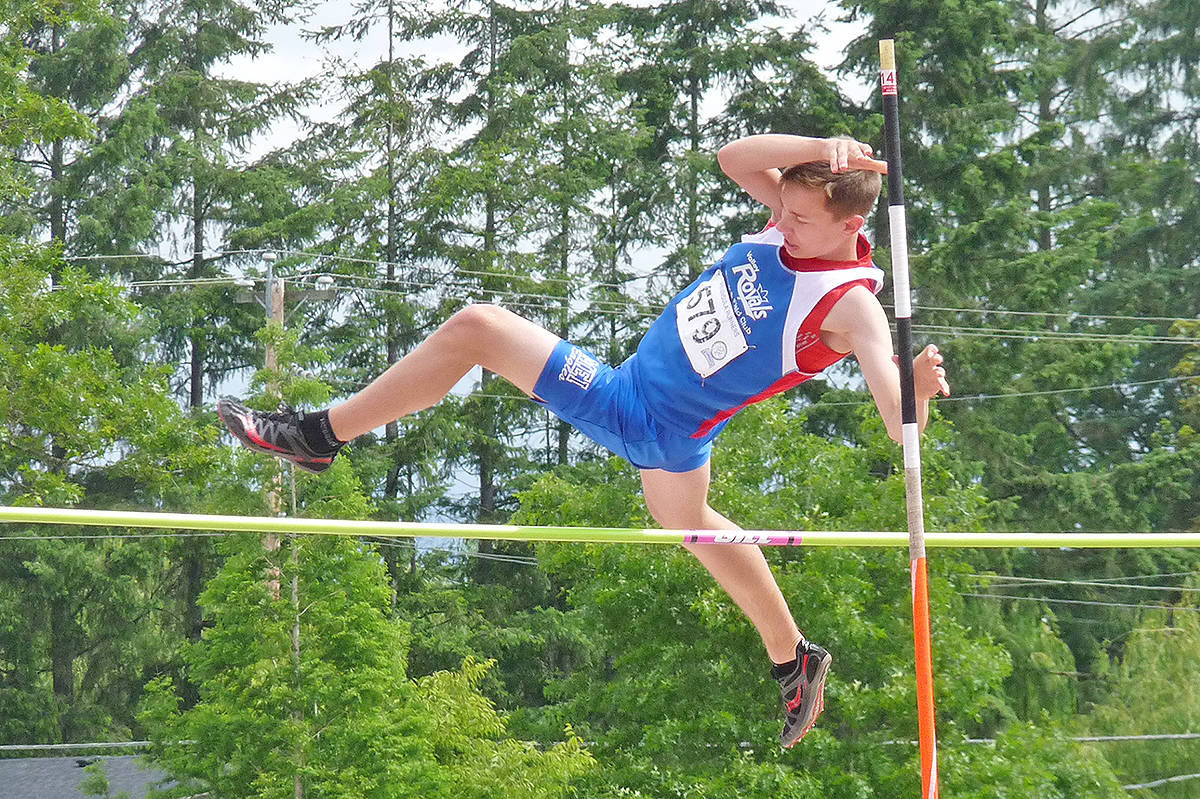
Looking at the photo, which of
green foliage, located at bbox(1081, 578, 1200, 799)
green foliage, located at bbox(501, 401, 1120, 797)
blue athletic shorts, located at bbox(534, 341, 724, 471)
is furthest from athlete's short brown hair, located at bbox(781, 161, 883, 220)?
green foliage, located at bbox(1081, 578, 1200, 799)

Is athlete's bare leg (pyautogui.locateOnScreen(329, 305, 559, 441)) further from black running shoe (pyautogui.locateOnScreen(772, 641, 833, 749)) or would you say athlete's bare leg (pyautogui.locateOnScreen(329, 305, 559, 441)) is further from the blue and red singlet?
black running shoe (pyautogui.locateOnScreen(772, 641, 833, 749))

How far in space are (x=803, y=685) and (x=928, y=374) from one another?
3.74 ft

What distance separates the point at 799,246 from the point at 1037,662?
13595 mm

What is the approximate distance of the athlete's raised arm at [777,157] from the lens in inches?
116

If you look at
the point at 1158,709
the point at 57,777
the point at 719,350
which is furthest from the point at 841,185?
the point at 57,777

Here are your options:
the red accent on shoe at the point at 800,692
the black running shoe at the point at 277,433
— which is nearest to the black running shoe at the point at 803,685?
the red accent on shoe at the point at 800,692

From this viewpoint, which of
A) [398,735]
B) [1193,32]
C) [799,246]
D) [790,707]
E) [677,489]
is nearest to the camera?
[799,246]

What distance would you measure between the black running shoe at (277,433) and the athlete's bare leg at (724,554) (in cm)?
79

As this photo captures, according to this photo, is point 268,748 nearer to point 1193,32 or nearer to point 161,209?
point 161,209

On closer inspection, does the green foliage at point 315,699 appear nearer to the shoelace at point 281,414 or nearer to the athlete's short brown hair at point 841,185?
the shoelace at point 281,414

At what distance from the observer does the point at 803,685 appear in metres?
3.77

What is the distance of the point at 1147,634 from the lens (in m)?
14.7

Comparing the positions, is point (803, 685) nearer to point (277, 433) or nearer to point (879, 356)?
point (879, 356)

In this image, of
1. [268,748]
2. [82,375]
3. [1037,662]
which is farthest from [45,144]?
[1037,662]
